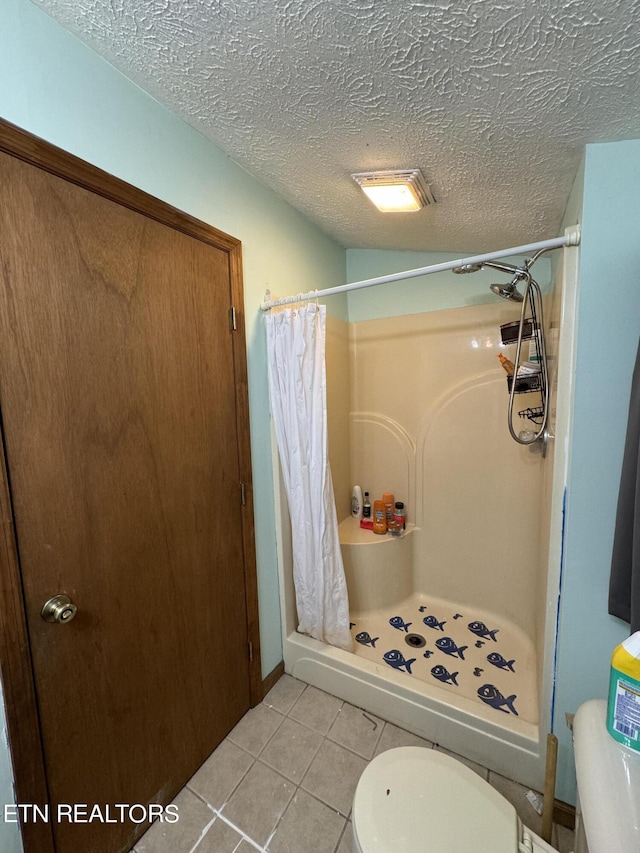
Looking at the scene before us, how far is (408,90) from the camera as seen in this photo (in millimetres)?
802

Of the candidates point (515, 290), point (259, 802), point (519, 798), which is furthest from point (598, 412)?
point (259, 802)

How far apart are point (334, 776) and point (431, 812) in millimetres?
556

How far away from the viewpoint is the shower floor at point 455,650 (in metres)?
1.57

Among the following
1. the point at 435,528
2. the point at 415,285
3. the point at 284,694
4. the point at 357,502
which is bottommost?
the point at 284,694

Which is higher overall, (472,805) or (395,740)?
(472,805)

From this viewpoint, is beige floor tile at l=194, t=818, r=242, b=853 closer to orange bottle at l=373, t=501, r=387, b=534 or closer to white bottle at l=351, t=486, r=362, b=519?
orange bottle at l=373, t=501, r=387, b=534

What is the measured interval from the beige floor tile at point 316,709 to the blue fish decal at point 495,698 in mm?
652

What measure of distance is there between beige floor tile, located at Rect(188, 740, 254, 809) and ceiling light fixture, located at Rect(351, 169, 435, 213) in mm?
2217

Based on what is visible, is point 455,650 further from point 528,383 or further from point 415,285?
point 415,285

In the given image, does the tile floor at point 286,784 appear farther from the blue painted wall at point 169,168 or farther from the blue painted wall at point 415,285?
the blue painted wall at point 415,285

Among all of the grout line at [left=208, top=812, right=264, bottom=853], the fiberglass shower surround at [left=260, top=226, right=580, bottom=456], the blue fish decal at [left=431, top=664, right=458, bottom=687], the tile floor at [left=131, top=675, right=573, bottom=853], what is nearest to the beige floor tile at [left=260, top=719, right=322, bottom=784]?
the tile floor at [left=131, top=675, right=573, bottom=853]

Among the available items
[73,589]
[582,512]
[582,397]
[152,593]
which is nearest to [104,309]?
[73,589]

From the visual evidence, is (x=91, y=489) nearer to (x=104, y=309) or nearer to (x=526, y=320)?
(x=104, y=309)

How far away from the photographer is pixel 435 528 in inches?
85.6
